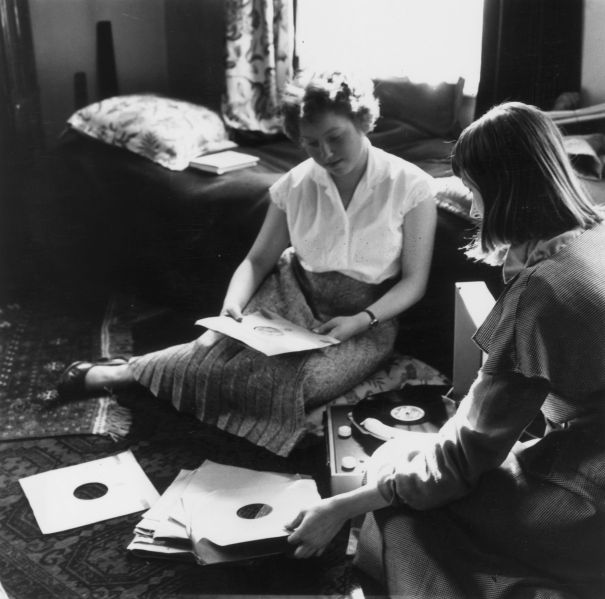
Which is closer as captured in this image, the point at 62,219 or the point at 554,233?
the point at 554,233

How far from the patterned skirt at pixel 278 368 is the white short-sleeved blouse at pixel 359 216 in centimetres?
5

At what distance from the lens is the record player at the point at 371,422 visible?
4.51 feet

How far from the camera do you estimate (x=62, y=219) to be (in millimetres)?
2730

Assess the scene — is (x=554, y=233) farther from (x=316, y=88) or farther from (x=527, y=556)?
(x=316, y=88)

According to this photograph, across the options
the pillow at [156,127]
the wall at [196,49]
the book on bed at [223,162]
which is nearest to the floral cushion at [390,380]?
the book on bed at [223,162]

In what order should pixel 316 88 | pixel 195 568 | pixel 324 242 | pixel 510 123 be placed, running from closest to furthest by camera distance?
1. pixel 510 123
2. pixel 195 568
3. pixel 316 88
4. pixel 324 242

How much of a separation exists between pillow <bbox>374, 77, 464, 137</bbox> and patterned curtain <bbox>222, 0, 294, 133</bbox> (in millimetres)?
462

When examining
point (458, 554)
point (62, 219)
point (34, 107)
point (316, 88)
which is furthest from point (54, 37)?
point (458, 554)

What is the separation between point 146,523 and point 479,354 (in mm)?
678

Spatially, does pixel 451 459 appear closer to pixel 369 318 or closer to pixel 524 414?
pixel 524 414

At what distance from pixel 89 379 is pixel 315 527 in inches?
37.8

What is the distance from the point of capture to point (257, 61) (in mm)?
2775

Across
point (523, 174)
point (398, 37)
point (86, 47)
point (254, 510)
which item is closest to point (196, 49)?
point (86, 47)

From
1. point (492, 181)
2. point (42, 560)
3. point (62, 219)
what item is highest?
point (492, 181)
